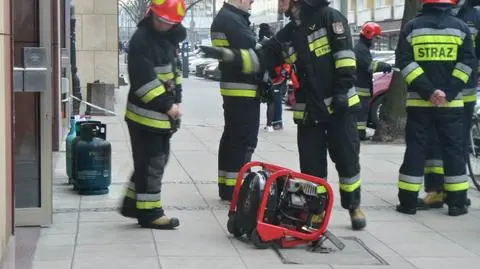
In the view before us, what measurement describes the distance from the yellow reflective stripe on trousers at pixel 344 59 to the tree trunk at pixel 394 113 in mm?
7323

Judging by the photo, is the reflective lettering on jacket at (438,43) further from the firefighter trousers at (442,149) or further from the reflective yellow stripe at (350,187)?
the reflective yellow stripe at (350,187)

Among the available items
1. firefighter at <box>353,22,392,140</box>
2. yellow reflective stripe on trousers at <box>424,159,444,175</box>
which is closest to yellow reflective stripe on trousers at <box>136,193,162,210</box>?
yellow reflective stripe on trousers at <box>424,159,444,175</box>

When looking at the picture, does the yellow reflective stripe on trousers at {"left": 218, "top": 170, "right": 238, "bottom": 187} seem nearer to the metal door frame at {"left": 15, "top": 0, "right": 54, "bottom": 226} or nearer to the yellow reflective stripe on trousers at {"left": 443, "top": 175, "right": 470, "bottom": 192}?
the metal door frame at {"left": 15, "top": 0, "right": 54, "bottom": 226}

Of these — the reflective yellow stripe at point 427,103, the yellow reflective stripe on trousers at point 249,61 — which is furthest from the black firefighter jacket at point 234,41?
the reflective yellow stripe at point 427,103

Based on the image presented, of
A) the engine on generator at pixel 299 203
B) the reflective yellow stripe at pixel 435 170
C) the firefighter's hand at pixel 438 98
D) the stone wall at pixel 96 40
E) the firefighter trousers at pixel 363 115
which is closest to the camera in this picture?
the engine on generator at pixel 299 203

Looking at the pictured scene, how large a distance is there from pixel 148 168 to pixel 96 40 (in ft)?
56.5

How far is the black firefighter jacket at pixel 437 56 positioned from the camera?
816 centimetres

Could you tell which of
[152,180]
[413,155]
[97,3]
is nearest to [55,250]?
[152,180]

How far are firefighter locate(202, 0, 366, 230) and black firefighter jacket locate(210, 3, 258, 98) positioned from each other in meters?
0.57

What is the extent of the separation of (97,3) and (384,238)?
58.9ft

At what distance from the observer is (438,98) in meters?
8.05

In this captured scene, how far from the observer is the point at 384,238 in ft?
24.2

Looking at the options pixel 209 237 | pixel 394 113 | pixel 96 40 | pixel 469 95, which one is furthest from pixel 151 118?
pixel 96 40

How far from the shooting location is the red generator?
6.81 metres
